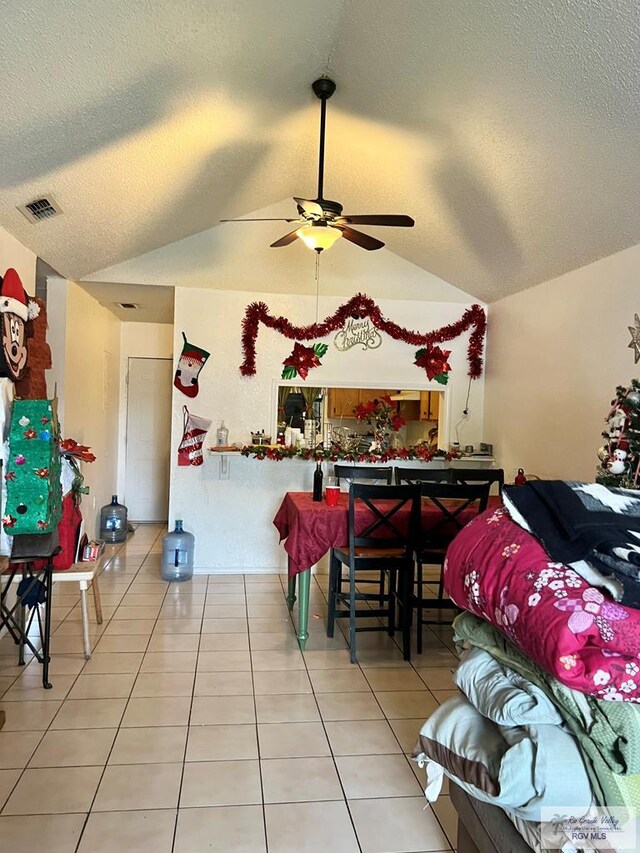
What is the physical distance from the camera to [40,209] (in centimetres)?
313

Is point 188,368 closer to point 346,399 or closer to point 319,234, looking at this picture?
point 346,399

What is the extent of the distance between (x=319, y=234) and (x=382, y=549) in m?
1.91

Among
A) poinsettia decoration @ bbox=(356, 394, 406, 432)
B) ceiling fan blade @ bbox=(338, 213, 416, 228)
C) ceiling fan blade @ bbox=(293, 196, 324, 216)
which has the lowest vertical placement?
poinsettia decoration @ bbox=(356, 394, 406, 432)

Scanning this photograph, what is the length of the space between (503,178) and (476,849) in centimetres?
313

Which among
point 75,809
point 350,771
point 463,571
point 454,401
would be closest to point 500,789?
point 463,571

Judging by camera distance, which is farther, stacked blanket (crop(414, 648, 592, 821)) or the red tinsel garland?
the red tinsel garland

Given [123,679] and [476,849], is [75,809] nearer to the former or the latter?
[123,679]

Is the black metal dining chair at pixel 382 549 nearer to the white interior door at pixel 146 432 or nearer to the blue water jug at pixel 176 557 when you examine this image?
the blue water jug at pixel 176 557

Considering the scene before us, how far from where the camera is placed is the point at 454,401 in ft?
17.0

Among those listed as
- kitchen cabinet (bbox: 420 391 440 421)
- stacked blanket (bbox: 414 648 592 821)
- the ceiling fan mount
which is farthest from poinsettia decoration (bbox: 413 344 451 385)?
stacked blanket (bbox: 414 648 592 821)

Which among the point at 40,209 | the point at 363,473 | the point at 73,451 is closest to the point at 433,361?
the point at 363,473

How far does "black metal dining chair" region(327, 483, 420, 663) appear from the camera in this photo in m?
3.23

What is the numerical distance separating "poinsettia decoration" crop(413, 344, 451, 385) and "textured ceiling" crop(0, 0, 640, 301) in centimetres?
107

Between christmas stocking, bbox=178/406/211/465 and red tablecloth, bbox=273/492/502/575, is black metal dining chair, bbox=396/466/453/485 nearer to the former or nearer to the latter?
red tablecloth, bbox=273/492/502/575
